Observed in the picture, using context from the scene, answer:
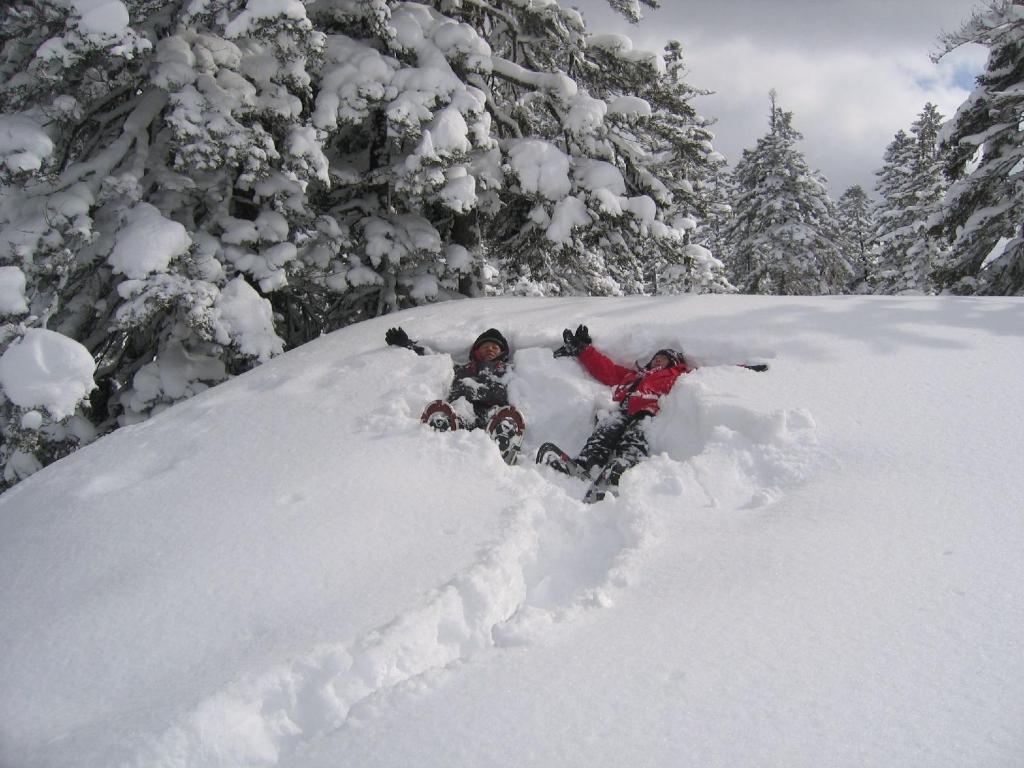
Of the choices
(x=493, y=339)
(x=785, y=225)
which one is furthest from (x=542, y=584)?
(x=785, y=225)

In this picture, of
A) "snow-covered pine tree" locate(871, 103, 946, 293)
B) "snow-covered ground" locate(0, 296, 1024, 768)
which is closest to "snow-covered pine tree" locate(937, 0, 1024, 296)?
"snow-covered ground" locate(0, 296, 1024, 768)

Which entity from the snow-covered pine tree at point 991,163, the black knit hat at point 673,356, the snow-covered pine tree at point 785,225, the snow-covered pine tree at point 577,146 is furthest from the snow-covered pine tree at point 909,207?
the black knit hat at point 673,356

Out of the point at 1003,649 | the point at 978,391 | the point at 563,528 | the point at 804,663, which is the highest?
the point at 978,391

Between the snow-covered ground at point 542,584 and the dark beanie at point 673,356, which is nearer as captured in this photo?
the snow-covered ground at point 542,584

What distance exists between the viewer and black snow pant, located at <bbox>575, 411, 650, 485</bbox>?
433cm

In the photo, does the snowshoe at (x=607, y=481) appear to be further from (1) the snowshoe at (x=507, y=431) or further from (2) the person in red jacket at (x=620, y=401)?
(1) the snowshoe at (x=507, y=431)

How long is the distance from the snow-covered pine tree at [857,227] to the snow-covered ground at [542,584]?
33304mm

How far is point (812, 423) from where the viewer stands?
388cm

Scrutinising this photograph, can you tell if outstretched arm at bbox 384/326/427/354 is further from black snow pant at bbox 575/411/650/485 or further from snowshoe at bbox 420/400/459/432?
black snow pant at bbox 575/411/650/485

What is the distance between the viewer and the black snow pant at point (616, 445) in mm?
4332

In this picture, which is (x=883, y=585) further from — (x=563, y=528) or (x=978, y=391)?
(x=978, y=391)

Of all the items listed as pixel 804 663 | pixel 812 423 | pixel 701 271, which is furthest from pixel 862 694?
pixel 701 271

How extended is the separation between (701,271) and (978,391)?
1525 centimetres

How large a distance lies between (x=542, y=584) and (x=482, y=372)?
113 inches
